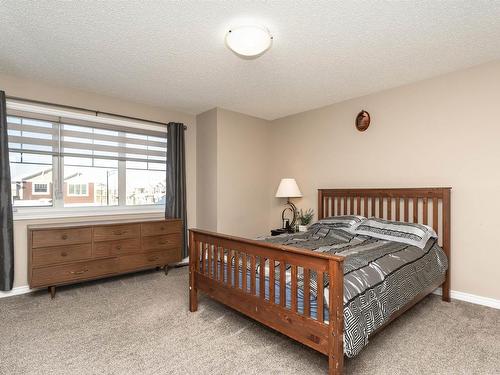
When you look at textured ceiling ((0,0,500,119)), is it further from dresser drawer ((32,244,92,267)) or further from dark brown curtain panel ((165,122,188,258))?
dresser drawer ((32,244,92,267))

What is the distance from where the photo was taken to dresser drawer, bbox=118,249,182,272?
347cm

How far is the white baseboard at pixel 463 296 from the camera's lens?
2.71 meters

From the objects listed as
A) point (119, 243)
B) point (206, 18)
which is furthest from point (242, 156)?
point (206, 18)

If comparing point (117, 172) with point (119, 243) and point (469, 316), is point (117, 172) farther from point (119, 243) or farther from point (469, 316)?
point (469, 316)

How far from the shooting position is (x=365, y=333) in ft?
5.48

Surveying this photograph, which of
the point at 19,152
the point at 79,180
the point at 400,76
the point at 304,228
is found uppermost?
the point at 400,76

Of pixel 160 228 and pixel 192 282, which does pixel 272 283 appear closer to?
pixel 192 282

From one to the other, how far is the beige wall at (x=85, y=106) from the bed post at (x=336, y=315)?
3.23m

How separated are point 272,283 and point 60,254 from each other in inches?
97.4

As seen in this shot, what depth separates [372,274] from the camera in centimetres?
195

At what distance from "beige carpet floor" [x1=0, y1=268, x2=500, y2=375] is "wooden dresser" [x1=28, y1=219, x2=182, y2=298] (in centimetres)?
31

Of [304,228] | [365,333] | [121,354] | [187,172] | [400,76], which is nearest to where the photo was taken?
[365,333]

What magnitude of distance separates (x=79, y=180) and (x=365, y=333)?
3.62 m

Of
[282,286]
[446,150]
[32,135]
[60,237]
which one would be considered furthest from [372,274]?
[32,135]
